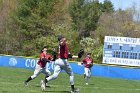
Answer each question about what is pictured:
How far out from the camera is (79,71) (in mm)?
38688

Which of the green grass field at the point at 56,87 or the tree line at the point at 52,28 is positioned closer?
the green grass field at the point at 56,87

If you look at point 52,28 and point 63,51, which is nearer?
point 63,51

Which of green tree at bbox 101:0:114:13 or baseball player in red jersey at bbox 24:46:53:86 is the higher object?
green tree at bbox 101:0:114:13

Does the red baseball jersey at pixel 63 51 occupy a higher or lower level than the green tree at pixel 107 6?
lower

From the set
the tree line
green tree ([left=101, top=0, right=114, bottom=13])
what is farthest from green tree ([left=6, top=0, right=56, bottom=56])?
green tree ([left=101, top=0, right=114, bottom=13])

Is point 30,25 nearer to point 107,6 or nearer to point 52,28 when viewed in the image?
point 52,28

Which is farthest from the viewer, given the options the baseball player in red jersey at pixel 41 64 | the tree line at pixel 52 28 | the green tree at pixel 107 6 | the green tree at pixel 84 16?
the green tree at pixel 107 6

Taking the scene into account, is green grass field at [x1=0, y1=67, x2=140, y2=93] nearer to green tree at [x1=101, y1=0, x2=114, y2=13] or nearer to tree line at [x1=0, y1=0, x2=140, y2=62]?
tree line at [x1=0, y1=0, x2=140, y2=62]

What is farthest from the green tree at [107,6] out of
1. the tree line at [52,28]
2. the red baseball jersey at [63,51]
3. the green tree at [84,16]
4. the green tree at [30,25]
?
the red baseball jersey at [63,51]

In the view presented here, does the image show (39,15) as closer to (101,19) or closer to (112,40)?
(101,19)

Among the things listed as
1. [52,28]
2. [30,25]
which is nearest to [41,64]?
[30,25]

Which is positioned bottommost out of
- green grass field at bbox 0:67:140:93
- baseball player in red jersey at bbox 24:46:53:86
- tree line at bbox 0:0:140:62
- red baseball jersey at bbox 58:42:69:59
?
green grass field at bbox 0:67:140:93

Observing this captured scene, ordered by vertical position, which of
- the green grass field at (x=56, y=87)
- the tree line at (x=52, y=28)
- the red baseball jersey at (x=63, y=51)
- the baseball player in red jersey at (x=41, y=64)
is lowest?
the green grass field at (x=56, y=87)

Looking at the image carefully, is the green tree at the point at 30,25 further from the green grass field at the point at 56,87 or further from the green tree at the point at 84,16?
the green grass field at the point at 56,87
